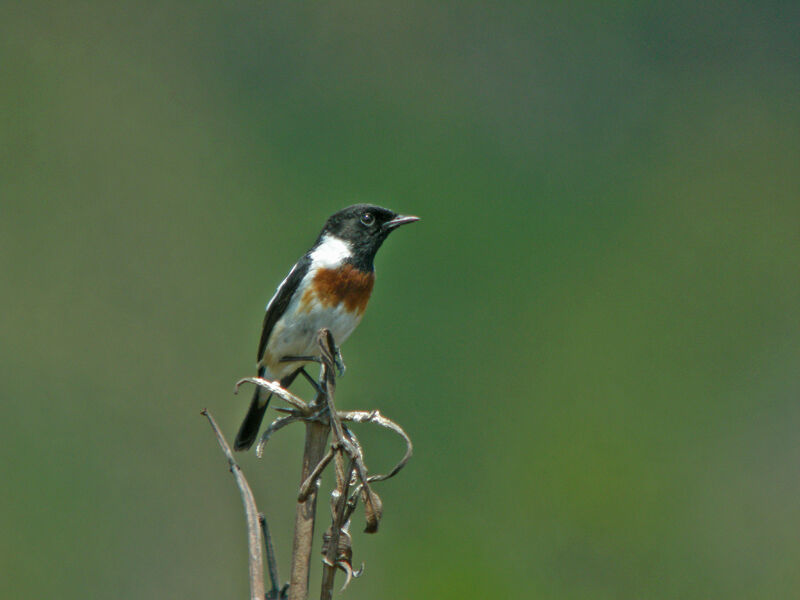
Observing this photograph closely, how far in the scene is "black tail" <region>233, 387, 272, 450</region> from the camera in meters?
3.50

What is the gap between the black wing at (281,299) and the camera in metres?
3.48

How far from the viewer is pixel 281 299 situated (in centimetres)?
351

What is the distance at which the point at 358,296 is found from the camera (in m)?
3.38

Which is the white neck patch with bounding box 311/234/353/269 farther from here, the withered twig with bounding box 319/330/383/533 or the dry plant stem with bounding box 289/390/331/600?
the dry plant stem with bounding box 289/390/331/600

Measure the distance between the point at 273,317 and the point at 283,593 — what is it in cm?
253

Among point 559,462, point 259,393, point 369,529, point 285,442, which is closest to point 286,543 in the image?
point 285,442

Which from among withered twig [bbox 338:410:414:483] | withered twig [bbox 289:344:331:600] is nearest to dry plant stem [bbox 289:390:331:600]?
withered twig [bbox 289:344:331:600]

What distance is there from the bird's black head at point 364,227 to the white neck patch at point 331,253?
0.02 metres

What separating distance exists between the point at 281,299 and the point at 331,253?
11.4 inches

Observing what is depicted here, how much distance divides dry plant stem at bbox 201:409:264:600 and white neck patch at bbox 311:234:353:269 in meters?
2.45

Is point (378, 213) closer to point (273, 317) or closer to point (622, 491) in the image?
point (273, 317)

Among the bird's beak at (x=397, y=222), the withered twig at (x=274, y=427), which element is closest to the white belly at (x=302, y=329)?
the bird's beak at (x=397, y=222)

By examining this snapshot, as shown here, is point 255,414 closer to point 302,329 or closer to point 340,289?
point 302,329

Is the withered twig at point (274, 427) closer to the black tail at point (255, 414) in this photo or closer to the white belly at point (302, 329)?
the white belly at point (302, 329)
